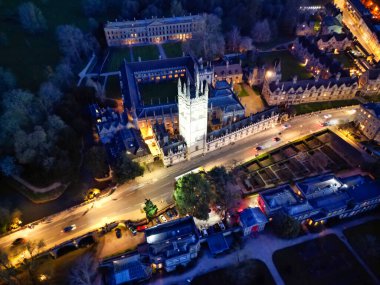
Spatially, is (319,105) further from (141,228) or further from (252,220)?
(141,228)

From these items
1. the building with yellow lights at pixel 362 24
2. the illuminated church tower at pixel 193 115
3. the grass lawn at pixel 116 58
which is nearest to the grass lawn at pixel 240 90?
the illuminated church tower at pixel 193 115

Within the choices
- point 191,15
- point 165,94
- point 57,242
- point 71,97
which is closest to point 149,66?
point 165,94

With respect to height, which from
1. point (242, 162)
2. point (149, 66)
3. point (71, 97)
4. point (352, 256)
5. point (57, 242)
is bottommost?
point (352, 256)

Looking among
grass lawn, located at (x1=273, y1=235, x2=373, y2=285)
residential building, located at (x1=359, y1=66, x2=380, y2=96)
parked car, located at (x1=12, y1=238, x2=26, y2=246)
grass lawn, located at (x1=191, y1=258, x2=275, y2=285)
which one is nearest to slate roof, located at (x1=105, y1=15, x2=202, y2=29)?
residential building, located at (x1=359, y1=66, x2=380, y2=96)

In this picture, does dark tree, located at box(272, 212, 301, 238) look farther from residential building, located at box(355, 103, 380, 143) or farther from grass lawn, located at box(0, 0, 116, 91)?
grass lawn, located at box(0, 0, 116, 91)

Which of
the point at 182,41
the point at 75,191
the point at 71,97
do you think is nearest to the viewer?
the point at 75,191

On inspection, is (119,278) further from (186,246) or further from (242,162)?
(242,162)
